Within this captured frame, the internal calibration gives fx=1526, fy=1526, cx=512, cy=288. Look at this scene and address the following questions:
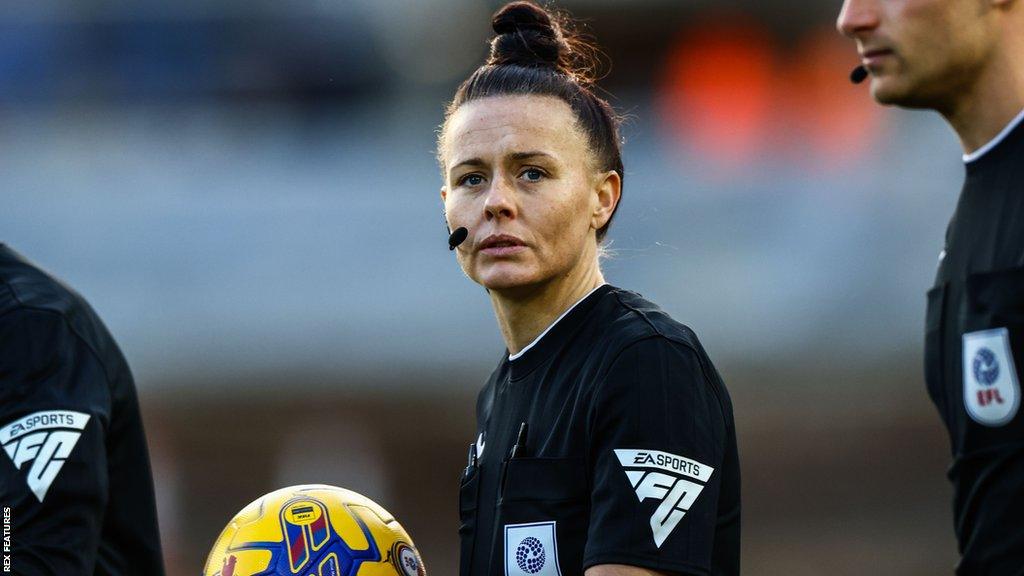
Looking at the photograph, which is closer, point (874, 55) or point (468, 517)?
point (874, 55)

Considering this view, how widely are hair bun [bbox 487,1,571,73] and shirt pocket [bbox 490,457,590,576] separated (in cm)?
110

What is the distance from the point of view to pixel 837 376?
1223 centimetres

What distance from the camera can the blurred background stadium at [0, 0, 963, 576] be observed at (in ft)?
39.5

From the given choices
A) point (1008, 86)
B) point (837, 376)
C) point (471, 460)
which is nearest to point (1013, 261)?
point (1008, 86)

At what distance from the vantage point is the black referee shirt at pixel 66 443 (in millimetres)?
3594

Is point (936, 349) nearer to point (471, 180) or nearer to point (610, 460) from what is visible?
point (610, 460)

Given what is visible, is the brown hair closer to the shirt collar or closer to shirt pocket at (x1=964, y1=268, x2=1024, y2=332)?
the shirt collar

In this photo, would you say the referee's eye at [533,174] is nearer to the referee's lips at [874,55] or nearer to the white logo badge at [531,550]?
the white logo badge at [531,550]

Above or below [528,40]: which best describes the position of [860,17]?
below

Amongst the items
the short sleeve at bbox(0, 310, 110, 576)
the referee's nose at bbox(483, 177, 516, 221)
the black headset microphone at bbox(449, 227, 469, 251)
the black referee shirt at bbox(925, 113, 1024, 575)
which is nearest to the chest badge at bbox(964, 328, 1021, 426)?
the black referee shirt at bbox(925, 113, 1024, 575)

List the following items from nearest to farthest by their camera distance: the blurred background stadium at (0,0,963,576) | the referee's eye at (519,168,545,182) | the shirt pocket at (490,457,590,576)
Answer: the shirt pocket at (490,457,590,576) < the referee's eye at (519,168,545,182) < the blurred background stadium at (0,0,963,576)

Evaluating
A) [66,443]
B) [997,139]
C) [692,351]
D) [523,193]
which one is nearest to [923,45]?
[997,139]

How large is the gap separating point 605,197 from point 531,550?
98 cm

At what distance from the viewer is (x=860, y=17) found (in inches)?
113
